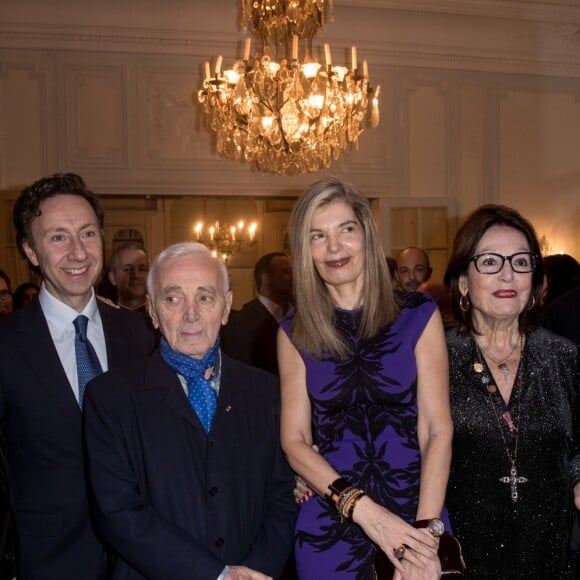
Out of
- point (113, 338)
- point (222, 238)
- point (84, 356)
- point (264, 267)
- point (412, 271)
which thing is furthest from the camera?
point (222, 238)

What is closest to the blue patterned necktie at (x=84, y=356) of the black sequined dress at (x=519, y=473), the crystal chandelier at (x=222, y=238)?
the black sequined dress at (x=519, y=473)

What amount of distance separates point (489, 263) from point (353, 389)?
1.98 ft

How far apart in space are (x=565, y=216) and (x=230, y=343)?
600 cm

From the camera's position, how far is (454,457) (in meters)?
2.45

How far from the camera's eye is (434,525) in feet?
6.97

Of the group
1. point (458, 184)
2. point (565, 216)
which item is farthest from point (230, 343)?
point (565, 216)

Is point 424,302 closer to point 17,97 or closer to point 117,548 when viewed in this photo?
point 117,548

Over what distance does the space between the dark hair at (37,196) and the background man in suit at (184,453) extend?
0.48 meters

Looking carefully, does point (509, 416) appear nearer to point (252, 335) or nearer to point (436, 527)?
point (436, 527)

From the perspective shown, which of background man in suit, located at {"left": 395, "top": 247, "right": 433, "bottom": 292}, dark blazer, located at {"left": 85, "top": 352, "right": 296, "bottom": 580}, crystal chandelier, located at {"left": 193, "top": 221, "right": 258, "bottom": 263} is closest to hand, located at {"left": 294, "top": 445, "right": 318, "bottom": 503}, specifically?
dark blazer, located at {"left": 85, "top": 352, "right": 296, "bottom": 580}

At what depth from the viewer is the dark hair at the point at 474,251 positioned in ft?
8.16

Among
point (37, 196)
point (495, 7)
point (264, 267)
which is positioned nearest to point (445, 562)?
point (37, 196)

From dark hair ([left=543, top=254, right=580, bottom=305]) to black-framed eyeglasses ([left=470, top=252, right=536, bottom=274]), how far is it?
229cm

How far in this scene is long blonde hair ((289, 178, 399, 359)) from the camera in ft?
7.66
